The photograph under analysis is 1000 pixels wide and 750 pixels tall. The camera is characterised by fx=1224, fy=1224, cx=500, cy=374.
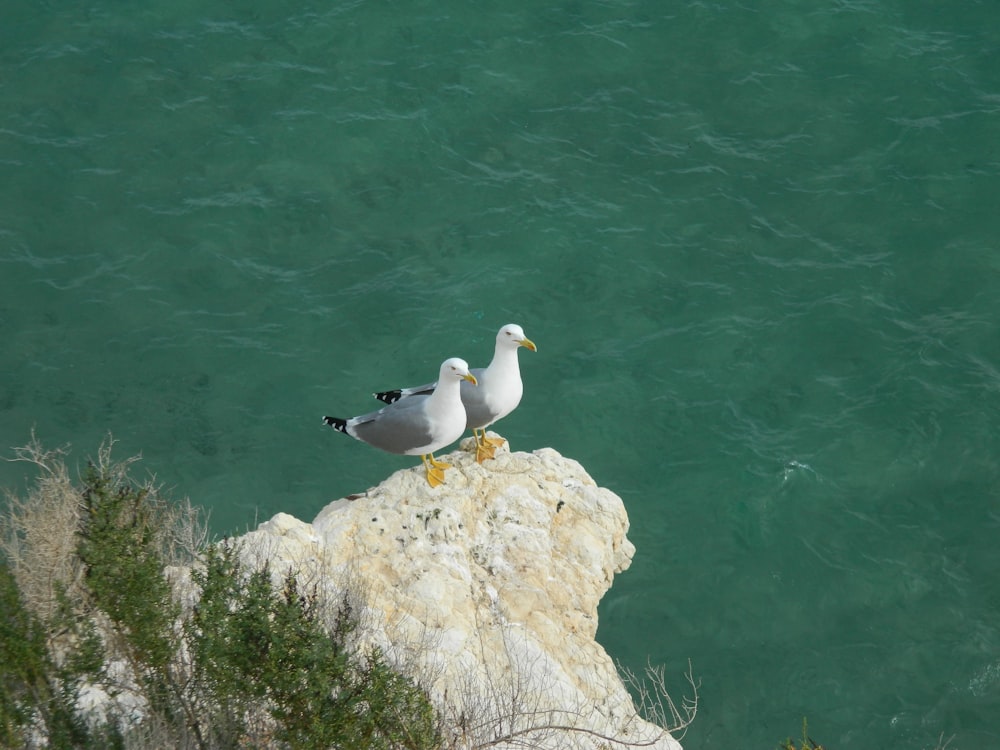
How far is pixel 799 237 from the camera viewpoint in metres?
21.8

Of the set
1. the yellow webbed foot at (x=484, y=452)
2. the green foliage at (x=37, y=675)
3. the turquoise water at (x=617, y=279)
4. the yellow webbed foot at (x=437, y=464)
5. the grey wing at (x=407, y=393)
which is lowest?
the turquoise water at (x=617, y=279)

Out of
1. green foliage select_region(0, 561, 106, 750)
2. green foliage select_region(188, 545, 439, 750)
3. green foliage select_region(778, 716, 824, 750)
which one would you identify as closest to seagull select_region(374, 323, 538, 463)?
green foliage select_region(188, 545, 439, 750)

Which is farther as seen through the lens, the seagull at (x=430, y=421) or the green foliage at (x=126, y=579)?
the seagull at (x=430, y=421)

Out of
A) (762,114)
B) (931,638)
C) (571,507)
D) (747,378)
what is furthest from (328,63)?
(931,638)

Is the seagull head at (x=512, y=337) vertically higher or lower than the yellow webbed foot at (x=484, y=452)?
higher

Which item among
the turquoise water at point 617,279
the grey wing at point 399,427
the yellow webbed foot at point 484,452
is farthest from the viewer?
the turquoise water at point 617,279

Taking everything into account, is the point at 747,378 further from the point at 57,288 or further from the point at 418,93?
the point at 57,288

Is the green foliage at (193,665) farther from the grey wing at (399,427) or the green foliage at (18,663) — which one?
the grey wing at (399,427)

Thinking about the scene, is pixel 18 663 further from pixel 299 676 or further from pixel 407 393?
pixel 407 393

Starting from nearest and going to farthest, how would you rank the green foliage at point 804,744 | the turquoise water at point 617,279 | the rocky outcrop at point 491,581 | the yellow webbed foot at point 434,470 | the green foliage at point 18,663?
the green foliage at point 804,744 → the green foliage at point 18,663 → the rocky outcrop at point 491,581 → the yellow webbed foot at point 434,470 → the turquoise water at point 617,279

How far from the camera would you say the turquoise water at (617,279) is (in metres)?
17.7

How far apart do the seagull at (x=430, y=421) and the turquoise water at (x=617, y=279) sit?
3205mm

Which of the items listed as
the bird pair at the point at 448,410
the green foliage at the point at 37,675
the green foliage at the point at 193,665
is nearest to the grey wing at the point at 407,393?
the bird pair at the point at 448,410

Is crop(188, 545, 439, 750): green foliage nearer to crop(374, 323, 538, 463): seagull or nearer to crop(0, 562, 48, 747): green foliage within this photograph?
crop(0, 562, 48, 747): green foliage
